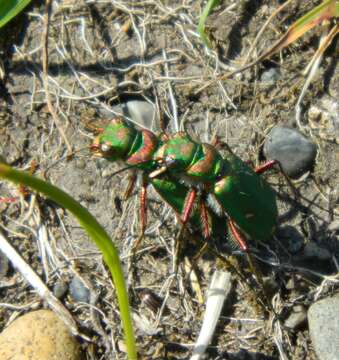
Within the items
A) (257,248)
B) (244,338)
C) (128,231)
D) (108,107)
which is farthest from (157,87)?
(244,338)

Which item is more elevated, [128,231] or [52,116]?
[52,116]

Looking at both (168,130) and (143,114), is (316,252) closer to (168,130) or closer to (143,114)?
(168,130)

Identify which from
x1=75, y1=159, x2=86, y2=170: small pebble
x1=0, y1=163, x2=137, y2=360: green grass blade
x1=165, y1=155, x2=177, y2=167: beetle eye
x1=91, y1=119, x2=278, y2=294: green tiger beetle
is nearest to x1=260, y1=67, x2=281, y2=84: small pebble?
x1=91, y1=119, x2=278, y2=294: green tiger beetle

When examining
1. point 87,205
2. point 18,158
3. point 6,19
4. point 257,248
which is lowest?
point 257,248

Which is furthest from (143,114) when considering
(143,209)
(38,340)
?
(38,340)

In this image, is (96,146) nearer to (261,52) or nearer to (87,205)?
(87,205)

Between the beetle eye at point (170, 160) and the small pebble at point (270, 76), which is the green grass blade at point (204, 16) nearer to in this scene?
the small pebble at point (270, 76)
